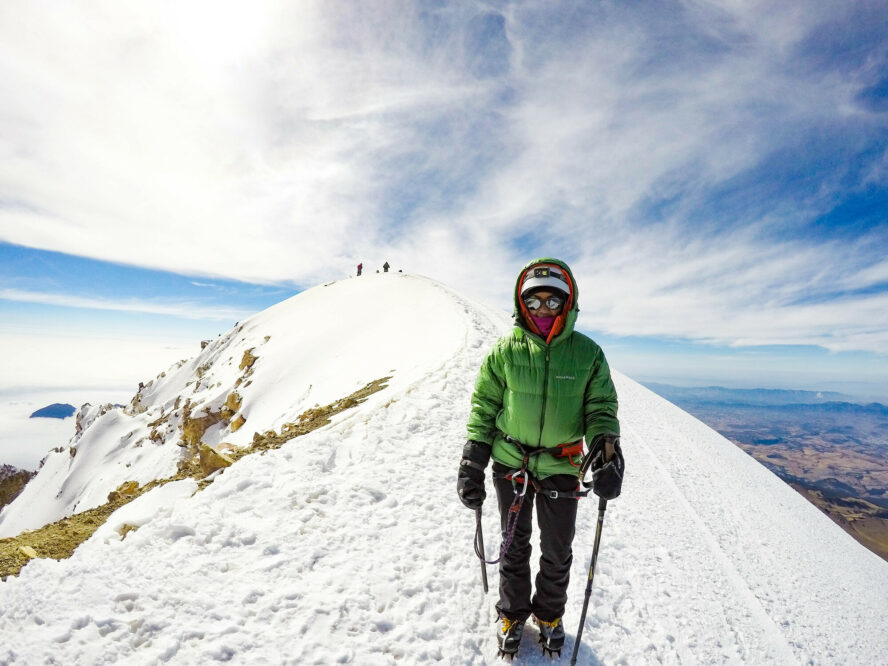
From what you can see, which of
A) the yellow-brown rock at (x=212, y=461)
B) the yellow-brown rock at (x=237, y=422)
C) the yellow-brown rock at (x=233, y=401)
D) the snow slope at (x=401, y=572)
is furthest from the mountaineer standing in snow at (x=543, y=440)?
the yellow-brown rock at (x=233, y=401)

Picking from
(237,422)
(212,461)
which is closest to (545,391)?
(212,461)

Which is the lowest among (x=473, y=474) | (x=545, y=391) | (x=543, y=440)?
(x=473, y=474)

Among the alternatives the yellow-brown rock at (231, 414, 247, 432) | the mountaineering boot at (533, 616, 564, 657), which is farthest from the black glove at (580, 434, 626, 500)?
the yellow-brown rock at (231, 414, 247, 432)

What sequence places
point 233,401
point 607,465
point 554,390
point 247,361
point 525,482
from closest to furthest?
point 607,465, point 554,390, point 525,482, point 233,401, point 247,361

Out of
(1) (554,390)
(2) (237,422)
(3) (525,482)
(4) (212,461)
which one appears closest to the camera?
(1) (554,390)

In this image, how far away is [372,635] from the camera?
3670mm

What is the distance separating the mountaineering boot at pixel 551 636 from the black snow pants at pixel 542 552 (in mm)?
76

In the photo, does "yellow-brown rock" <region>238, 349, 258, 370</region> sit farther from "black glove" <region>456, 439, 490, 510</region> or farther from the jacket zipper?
the jacket zipper

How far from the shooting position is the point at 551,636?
3.61 m

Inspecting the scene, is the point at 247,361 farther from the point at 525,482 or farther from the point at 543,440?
the point at 543,440

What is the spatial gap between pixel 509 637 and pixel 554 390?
231 centimetres

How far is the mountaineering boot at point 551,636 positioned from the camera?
360 cm

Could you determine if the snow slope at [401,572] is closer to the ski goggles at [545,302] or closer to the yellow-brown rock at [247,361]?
the ski goggles at [545,302]

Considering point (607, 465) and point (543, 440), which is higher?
point (543, 440)
